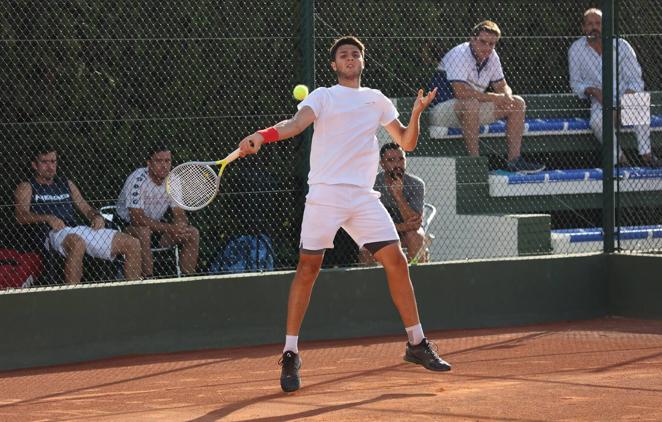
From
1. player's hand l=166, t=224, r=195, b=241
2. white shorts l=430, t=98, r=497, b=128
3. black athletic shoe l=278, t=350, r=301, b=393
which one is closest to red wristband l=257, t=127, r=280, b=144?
black athletic shoe l=278, t=350, r=301, b=393

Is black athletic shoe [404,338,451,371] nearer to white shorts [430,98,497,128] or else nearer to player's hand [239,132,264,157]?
player's hand [239,132,264,157]

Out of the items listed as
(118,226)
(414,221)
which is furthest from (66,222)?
(414,221)

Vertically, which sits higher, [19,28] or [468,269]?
[19,28]

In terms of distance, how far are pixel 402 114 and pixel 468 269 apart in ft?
7.82

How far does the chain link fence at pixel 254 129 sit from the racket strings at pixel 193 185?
1676 mm

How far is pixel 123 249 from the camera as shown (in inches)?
400

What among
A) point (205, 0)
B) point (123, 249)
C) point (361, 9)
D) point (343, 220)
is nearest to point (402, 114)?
point (361, 9)

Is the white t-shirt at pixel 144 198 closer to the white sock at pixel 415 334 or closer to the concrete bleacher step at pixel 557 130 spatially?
the white sock at pixel 415 334

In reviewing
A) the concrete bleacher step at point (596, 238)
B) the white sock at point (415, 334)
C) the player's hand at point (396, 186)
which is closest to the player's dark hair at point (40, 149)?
the player's hand at point (396, 186)

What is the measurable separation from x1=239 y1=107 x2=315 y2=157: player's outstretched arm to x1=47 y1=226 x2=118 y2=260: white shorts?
9.09 feet

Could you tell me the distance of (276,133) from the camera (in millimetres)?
7668

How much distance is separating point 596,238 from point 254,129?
3.24 metres

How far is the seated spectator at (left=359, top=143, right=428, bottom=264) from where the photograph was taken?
1095 centimetres

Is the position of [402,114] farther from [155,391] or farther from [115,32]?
[155,391]
